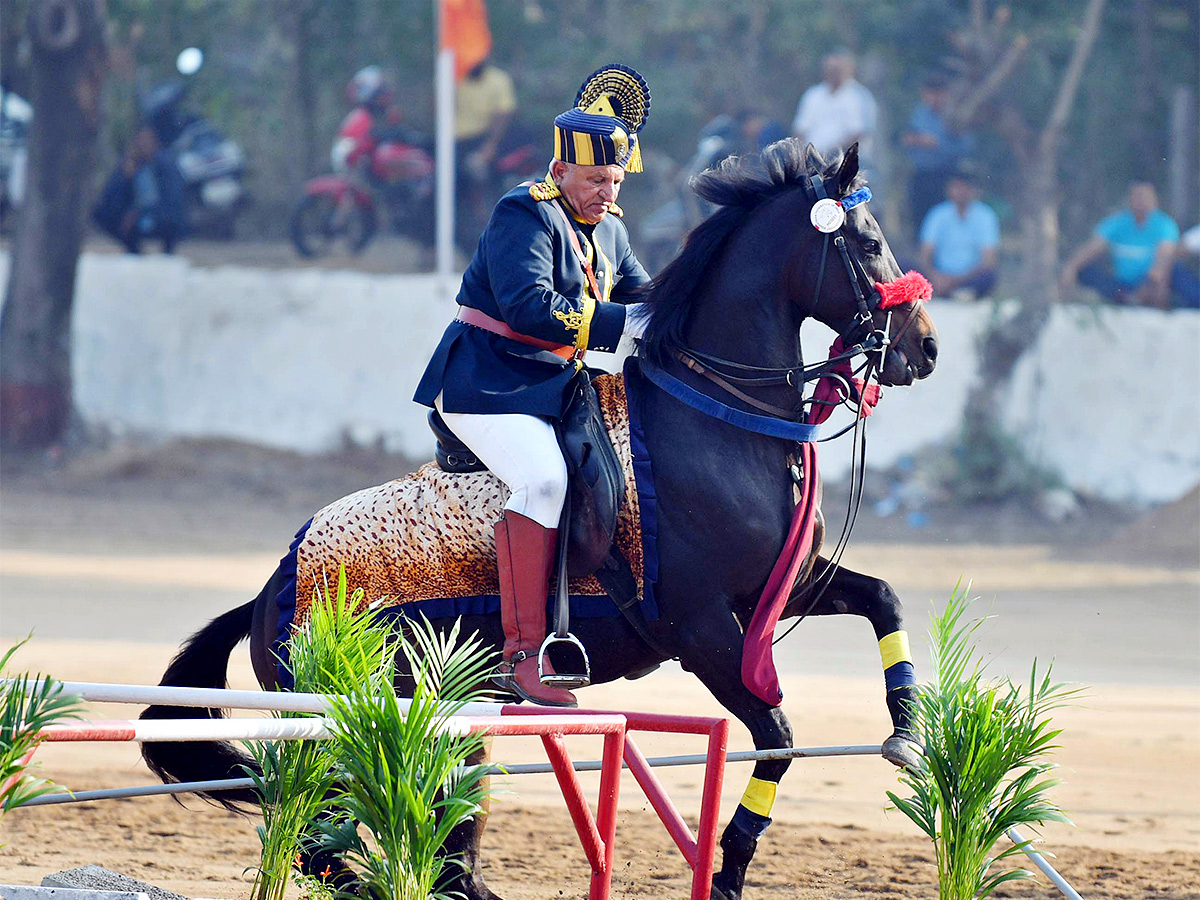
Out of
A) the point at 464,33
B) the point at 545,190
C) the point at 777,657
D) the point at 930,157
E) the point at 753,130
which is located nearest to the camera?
the point at 545,190

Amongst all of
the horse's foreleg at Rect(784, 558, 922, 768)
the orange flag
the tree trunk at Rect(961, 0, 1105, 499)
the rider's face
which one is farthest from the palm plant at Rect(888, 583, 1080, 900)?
the orange flag

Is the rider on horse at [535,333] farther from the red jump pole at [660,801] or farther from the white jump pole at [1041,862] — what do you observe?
the white jump pole at [1041,862]

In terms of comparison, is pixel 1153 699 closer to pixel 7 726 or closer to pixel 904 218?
pixel 7 726

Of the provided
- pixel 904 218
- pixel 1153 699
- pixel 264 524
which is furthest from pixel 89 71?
pixel 1153 699

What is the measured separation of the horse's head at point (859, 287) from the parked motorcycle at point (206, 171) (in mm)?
13821

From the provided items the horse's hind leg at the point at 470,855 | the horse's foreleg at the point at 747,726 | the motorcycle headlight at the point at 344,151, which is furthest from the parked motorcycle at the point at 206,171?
the horse's foreleg at the point at 747,726

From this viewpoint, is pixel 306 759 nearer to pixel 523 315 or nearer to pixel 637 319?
pixel 523 315

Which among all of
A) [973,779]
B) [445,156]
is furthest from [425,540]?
[445,156]

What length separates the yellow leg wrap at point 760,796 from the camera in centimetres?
487

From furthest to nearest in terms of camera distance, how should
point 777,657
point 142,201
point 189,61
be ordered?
point 189,61
point 142,201
point 777,657

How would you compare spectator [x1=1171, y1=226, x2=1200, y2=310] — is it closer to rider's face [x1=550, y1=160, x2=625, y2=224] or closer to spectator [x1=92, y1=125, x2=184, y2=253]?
spectator [x1=92, y1=125, x2=184, y2=253]

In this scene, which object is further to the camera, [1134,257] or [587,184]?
[1134,257]

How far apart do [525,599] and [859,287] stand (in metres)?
1.31

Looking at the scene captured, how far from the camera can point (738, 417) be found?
491cm
